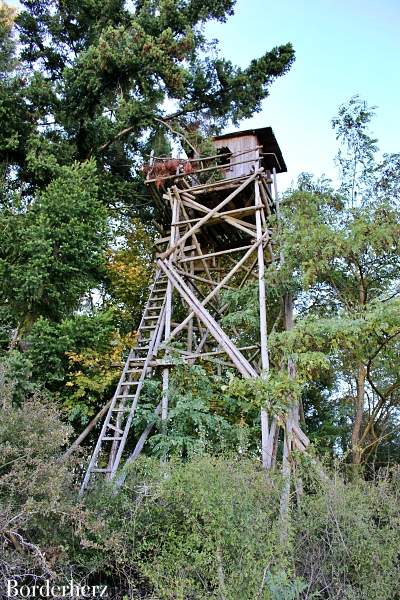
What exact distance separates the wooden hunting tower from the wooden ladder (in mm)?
18

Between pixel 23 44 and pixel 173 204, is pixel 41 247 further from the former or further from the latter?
pixel 23 44

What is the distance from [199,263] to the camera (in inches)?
463

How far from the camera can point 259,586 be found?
3969 millimetres

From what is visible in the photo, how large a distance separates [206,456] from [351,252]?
3.67 metres

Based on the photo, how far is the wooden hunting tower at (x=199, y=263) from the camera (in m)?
8.37

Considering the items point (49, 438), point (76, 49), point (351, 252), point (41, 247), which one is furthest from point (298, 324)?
point (76, 49)

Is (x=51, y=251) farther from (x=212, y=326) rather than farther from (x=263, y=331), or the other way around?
(x=263, y=331)

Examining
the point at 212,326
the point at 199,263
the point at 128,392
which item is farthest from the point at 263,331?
the point at 199,263

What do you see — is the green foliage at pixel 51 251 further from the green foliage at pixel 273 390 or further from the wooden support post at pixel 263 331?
the green foliage at pixel 273 390

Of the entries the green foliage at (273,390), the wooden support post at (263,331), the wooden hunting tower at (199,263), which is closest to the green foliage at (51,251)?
the wooden hunting tower at (199,263)

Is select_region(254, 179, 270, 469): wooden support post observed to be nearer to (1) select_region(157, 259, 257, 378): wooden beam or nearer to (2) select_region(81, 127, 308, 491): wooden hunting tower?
(2) select_region(81, 127, 308, 491): wooden hunting tower

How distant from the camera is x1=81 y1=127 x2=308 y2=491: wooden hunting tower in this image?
329 inches

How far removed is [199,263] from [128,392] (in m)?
4.00

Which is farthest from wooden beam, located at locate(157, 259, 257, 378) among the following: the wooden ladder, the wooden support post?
the wooden ladder
